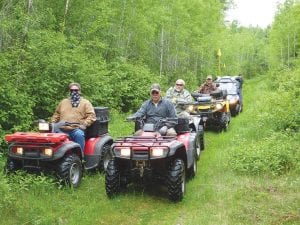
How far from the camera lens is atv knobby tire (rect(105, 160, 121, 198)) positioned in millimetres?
7039

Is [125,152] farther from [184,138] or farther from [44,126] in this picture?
[44,126]

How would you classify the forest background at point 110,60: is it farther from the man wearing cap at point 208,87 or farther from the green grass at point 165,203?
the man wearing cap at point 208,87

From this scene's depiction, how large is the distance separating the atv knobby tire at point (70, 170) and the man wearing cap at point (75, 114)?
53 centimetres

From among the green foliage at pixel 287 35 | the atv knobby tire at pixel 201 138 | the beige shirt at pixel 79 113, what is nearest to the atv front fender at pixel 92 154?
the beige shirt at pixel 79 113

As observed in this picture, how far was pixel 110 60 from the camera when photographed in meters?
18.7

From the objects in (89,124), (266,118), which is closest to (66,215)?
(89,124)

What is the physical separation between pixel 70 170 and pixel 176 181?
5.54 ft

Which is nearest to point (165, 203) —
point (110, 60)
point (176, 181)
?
point (176, 181)

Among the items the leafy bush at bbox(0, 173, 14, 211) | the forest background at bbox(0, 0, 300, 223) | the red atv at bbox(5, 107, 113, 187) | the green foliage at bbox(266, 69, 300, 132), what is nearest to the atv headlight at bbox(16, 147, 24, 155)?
the red atv at bbox(5, 107, 113, 187)

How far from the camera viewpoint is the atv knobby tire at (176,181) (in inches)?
268

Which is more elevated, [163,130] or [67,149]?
[163,130]

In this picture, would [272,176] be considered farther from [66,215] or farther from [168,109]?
[66,215]

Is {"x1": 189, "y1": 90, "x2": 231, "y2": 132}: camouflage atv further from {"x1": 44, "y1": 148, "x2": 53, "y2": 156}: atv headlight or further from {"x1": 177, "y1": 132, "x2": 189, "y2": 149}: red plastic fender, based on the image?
{"x1": 44, "y1": 148, "x2": 53, "y2": 156}: atv headlight

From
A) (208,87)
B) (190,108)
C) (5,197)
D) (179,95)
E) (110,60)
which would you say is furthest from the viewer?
(110,60)
